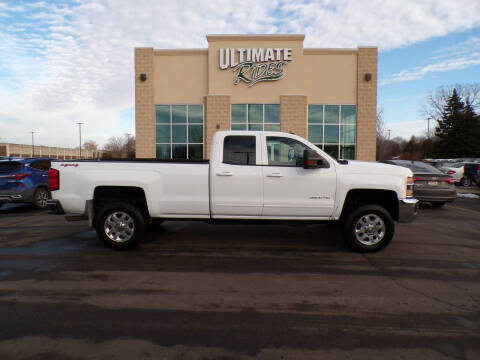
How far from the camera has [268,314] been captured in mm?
3453

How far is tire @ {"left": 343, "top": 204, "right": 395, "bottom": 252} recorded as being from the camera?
5.56 metres

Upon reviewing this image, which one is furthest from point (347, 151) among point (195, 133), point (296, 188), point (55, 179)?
point (55, 179)

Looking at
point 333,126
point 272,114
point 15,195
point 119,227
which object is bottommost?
point 119,227

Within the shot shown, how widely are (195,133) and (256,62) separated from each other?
5.94m

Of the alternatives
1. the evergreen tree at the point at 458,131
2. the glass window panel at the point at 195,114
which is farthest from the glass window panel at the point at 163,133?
the evergreen tree at the point at 458,131

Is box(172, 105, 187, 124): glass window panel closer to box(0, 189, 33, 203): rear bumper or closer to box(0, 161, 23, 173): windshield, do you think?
box(0, 161, 23, 173): windshield

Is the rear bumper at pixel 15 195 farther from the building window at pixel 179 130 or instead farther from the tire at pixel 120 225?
the building window at pixel 179 130

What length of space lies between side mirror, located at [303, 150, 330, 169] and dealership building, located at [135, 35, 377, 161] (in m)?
15.5

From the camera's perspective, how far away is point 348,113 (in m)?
21.0

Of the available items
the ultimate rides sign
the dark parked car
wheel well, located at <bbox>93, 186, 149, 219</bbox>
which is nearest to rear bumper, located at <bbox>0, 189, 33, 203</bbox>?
wheel well, located at <bbox>93, 186, 149, 219</bbox>

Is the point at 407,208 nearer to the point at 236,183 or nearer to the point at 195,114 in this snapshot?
the point at 236,183

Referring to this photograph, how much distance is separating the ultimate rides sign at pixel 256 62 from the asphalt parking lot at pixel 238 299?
15562 mm

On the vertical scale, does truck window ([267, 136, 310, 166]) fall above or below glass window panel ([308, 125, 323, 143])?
below

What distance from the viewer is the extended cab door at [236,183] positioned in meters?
5.56
